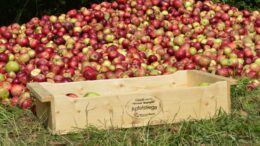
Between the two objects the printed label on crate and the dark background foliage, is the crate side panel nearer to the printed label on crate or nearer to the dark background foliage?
the printed label on crate

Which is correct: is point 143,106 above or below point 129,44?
below

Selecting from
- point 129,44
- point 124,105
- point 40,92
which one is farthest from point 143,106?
point 129,44

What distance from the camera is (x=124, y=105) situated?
150 inches

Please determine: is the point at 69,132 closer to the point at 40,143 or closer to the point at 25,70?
the point at 40,143

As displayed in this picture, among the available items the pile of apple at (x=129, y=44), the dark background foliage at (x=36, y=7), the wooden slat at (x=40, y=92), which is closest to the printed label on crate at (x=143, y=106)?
the wooden slat at (x=40, y=92)

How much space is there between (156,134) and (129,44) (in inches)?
91.0

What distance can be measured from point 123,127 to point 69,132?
42 centimetres

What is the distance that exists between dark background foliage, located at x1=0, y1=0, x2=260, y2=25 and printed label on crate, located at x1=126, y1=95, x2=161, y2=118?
202 inches

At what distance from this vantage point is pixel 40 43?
6016 millimetres

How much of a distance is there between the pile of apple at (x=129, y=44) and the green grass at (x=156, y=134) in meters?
0.59

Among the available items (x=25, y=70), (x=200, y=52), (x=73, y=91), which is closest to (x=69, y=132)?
(x=73, y=91)

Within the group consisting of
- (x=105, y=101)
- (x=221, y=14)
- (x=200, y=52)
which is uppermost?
(x=221, y=14)

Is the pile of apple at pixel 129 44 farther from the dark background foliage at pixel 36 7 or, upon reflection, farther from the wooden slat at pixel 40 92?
the dark background foliage at pixel 36 7

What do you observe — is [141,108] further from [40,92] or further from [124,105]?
[40,92]
